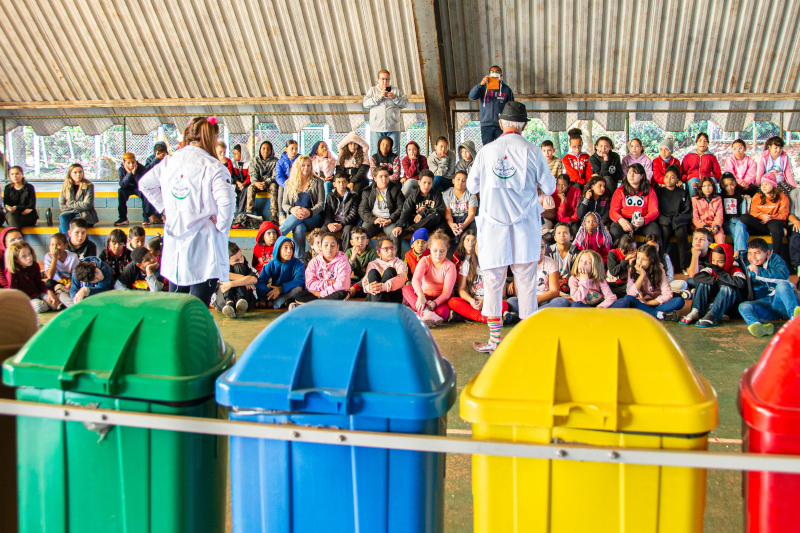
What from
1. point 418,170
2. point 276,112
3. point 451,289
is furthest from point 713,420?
point 276,112

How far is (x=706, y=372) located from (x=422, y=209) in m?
4.01

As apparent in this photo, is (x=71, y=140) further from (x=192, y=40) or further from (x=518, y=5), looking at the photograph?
(x=518, y=5)

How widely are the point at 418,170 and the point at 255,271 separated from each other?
2799 mm

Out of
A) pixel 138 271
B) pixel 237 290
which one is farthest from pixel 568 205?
pixel 138 271

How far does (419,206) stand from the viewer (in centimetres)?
764

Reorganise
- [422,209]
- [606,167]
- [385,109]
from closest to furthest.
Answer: [422,209]
[606,167]
[385,109]

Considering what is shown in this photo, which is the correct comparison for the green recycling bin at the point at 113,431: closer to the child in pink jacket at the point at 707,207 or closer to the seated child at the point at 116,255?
the seated child at the point at 116,255

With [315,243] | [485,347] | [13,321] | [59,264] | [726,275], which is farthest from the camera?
[59,264]

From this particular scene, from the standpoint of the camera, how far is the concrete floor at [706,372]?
248cm

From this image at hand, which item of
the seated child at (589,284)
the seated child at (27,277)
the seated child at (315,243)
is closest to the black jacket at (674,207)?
the seated child at (589,284)

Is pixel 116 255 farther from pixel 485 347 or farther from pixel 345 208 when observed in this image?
pixel 485 347

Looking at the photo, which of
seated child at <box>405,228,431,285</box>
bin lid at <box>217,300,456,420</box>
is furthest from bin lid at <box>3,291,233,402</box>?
seated child at <box>405,228,431,285</box>

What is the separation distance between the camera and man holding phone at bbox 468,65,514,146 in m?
8.87

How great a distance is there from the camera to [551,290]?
6.32m
